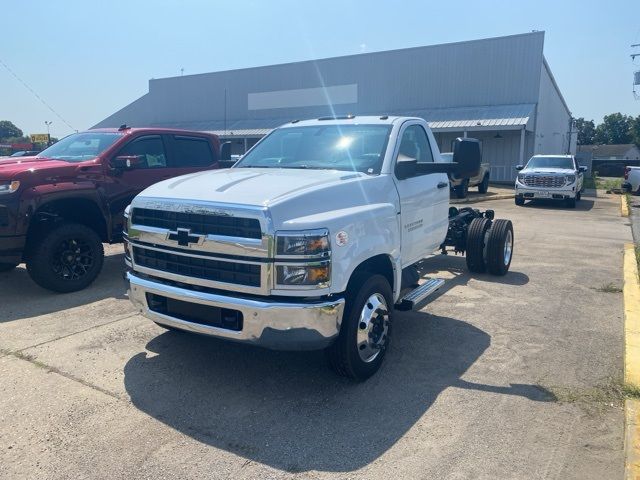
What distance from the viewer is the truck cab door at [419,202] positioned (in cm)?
497

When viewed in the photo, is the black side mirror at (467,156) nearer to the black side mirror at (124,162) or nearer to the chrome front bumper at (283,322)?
the chrome front bumper at (283,322)

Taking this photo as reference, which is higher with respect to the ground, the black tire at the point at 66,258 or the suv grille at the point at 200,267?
the suv grille at the point at 200,267

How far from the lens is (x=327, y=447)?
3.36 metres

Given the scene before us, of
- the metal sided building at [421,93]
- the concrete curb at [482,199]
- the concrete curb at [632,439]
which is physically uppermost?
the metal sided building at [421,93]

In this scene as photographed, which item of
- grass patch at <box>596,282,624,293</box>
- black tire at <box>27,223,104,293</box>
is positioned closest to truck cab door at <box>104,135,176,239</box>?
black tire at <box>27,223,104,293</box>

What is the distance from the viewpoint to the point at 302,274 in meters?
3.60

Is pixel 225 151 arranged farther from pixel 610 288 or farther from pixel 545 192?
pixel 545 192

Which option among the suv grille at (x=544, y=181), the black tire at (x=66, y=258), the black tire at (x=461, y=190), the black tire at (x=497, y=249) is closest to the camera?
the black tire at (x=66, y=258)

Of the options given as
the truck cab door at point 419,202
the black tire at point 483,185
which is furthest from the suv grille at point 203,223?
the black tire at point 483,185

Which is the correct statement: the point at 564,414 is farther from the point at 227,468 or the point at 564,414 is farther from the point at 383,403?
the point at 227,468

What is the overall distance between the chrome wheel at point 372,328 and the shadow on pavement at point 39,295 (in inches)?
146

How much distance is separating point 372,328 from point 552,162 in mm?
18318


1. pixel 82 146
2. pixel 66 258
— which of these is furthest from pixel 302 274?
pixel 82 146

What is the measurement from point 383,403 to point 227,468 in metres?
1.30
